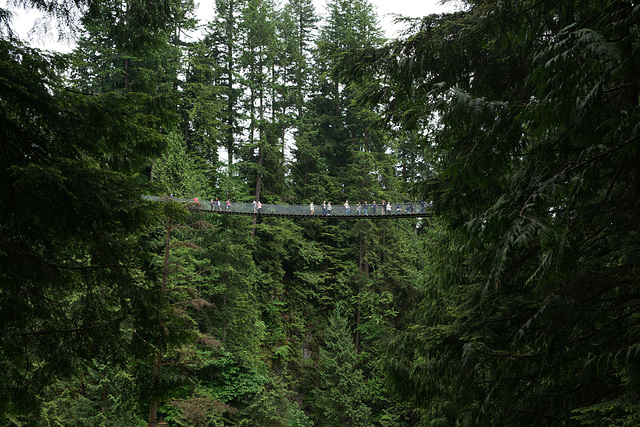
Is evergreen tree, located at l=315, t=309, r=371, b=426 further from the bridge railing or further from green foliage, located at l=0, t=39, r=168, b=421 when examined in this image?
green foliage, located at l=0, t=39, r=168, b=421

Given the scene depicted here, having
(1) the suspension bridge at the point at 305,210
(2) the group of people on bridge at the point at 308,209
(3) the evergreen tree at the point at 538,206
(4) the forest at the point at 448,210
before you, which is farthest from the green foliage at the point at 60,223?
(2) the group of people on bridge at the point at 308,209

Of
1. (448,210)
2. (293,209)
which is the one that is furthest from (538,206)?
(293,209)

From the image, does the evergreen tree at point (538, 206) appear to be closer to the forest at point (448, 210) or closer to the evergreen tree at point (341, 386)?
the forest at point (448, 210)

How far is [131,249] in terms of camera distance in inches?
146

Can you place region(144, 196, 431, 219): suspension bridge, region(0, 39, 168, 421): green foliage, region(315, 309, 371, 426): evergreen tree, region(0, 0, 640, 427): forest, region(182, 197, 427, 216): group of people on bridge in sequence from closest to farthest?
region(0, 0, 640, 427): forest < region(0, 39, 168, 421): green foliage < region(144, 196, 431, 219): suspension bridge < region(182, 197, 427, 216): group of people on bridge < region(315, 309, 371, 426): evergreen tree

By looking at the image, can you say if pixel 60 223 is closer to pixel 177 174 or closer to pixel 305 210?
pixel 305 210

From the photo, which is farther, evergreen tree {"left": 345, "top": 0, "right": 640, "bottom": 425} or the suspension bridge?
the suspension bridge

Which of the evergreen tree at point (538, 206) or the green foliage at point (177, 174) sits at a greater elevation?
the green foliage at point (177, 174)

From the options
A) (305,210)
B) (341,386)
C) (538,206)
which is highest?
(305,210)

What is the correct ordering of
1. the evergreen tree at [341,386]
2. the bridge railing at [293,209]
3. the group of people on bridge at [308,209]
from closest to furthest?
the bridge railing at [293,209], the group of people on bridge at [308,209], the evergreen tree at [341,386]

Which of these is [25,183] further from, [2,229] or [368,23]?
[368,23]

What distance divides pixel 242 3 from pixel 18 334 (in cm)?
2194

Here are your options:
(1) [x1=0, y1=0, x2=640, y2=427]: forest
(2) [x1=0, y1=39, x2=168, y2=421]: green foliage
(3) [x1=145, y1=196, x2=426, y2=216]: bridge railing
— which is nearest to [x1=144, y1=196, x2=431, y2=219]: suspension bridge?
(3) [x1=145, y1=196, x2=426, y2=216]: bridge railing

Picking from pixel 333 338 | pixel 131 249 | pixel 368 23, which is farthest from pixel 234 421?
pixel 368 23
